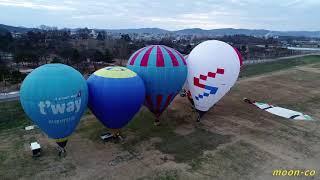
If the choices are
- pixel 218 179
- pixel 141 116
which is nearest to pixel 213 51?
pixel 141 116

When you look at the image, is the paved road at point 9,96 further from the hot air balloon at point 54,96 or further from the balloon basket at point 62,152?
the hot air balloon at point 54,96

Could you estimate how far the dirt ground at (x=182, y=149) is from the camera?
1269 cm

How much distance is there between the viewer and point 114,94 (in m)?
13.0

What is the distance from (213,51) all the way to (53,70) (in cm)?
876

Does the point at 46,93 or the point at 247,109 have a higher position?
the point at 46,93

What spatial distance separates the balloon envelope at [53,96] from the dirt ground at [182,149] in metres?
2.08

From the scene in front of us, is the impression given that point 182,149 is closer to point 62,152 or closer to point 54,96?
point 62,152

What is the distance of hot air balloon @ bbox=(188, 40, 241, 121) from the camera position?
16.5 meters

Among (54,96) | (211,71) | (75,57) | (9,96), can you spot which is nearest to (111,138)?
(54,96)

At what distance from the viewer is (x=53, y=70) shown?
11.8 m

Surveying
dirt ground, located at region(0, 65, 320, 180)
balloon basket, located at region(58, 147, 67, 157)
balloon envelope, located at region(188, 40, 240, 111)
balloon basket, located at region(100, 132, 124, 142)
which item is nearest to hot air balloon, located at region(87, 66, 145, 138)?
balloon basket, located at region(100, 132, 124, 142)

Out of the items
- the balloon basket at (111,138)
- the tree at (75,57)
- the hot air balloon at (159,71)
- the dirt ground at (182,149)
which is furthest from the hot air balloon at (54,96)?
the tree at (75,57)

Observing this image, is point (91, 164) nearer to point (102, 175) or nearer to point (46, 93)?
point (102, 175)

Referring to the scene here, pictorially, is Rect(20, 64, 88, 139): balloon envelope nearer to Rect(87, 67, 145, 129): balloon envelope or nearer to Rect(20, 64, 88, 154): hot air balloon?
Rect(20, 64, 88, 154): hot air balloon
